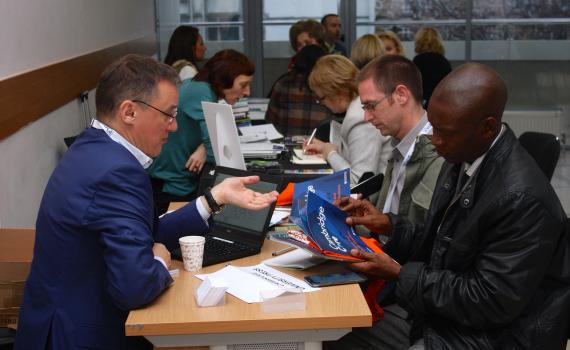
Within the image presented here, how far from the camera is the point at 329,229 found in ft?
7.34

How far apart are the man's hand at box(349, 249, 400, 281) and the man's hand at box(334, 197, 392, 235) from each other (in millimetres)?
277

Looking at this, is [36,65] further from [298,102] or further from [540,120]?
[540,120]

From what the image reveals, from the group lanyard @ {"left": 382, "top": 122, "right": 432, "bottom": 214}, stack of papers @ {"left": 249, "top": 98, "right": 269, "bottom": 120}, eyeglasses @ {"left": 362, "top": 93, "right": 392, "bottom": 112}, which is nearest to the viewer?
lanyard @ {"left": 382, "top": 122, "right": 432, "bottom": 214}

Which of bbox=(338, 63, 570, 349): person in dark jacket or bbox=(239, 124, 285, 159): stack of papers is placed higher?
bbox=(338, 63, 570, 349): person in dark jacket

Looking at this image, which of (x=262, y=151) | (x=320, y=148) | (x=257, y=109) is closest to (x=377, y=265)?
(x=320, y=148)

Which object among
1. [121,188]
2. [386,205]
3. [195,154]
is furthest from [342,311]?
[195,154]

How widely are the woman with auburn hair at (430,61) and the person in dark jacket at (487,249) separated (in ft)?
16.2

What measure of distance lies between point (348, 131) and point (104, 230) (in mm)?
2145

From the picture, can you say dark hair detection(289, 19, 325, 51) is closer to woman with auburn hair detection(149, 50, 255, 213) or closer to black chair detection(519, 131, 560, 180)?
woman with auburn hair detection(149, 50, 255, 213)

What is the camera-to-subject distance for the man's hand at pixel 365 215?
247 centimetres

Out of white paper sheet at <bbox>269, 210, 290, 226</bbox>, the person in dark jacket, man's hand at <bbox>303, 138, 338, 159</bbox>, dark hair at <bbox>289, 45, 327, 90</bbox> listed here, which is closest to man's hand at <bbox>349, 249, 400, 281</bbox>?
the person in dark jacket

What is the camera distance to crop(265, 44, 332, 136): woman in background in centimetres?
566

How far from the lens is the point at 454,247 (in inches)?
80.1

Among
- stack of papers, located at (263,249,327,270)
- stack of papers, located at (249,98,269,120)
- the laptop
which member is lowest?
stack of papers, located at (249,98,269,120)
